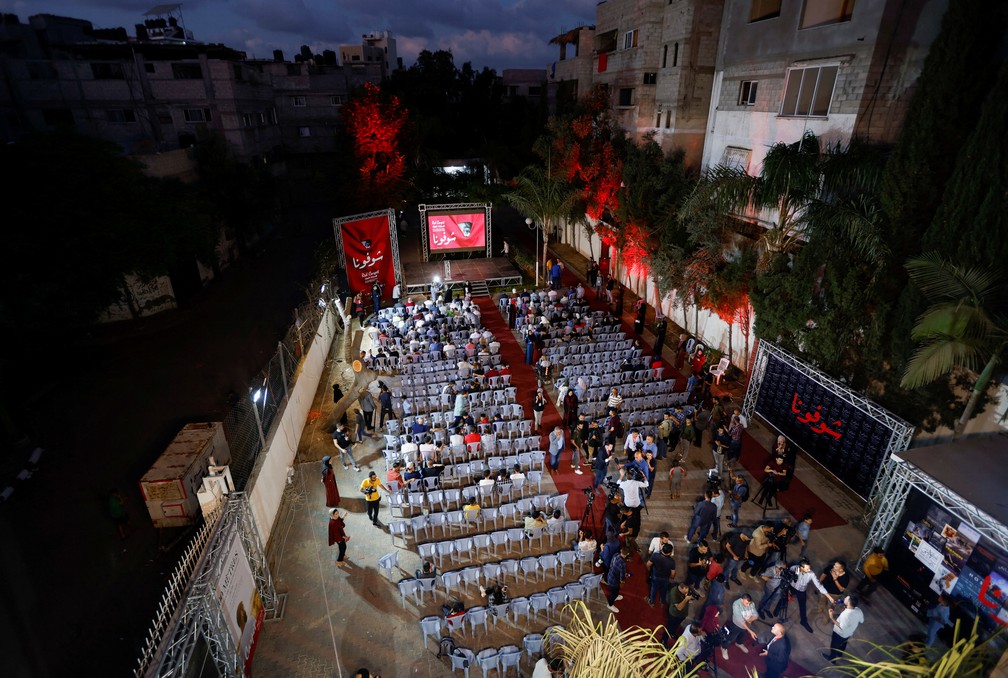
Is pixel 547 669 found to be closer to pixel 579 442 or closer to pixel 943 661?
pixel 943 661

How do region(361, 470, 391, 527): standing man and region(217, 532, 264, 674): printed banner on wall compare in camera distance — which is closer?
region(217, 532, 264, 674): printed banner on wall

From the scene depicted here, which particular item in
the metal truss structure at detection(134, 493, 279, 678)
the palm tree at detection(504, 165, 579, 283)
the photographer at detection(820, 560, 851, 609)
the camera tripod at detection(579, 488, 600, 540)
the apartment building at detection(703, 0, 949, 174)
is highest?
the apartment building at detection(703, 0, 949, 174)

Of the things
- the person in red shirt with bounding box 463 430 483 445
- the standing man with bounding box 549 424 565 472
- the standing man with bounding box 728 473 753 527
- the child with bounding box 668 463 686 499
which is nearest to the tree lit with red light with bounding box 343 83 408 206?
the person in red shirt with bounding box 463 430 483 445

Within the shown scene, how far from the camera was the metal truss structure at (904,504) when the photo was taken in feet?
24.7

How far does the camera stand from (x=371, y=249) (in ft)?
70.7

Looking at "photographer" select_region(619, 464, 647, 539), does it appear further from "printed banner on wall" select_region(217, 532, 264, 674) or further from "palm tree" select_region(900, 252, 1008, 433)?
"printed banner on wall" select_region(217, 532, 264, 674)

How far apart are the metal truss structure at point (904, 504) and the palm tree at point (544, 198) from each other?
732 inches

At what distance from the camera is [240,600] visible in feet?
26.1

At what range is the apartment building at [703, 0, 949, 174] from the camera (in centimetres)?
1227

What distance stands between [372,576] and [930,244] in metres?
12.8

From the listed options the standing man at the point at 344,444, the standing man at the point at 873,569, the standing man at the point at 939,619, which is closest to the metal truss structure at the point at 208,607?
the standing man at the point at 344,444

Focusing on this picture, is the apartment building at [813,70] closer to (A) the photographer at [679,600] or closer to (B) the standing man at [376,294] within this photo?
(A) the photographer at [679,600]

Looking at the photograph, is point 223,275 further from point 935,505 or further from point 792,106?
point 935,505

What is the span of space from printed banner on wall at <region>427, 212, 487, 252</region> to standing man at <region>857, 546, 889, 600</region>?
66.7ft
